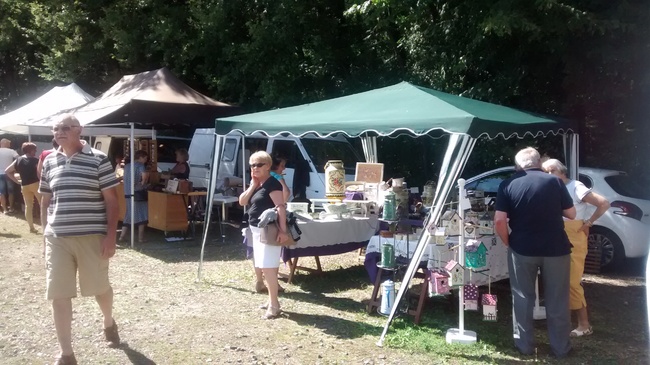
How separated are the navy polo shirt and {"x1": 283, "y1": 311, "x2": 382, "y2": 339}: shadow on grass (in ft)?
5.23

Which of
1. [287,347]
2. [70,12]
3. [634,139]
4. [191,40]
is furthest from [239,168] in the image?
[287,347]

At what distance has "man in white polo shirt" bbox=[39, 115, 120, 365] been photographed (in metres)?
4.56

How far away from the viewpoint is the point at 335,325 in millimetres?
6102

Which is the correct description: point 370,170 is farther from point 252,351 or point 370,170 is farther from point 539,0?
point 252,351

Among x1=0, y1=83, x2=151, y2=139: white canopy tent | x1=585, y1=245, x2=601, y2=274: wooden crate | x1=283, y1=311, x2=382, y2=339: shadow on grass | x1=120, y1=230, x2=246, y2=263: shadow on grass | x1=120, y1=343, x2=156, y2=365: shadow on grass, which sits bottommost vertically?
x1=120, y1=343, x2=156, y2=365: shadow on grass

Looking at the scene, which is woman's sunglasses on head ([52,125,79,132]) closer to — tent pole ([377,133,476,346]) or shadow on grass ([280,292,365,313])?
tent pole ([377,133,476,346])

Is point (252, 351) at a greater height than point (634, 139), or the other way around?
point (634, 139)

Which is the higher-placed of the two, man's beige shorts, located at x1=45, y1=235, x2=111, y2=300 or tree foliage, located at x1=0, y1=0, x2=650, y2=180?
tree foliage, located at x1=0, y1=0, x2=650, y2=180

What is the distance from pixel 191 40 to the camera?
15.0 metres

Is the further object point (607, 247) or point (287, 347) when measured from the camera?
point (607, 247)

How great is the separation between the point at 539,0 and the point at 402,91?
233 cm

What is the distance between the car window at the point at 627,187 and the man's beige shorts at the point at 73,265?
6696 mm

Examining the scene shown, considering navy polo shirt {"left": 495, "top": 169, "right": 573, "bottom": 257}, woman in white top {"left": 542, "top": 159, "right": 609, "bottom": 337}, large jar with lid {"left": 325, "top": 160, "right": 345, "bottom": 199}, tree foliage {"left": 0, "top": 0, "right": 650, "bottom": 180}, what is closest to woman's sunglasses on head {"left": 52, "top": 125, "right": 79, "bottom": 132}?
navy polo shirt {"left": 495, "top": 169, "right": 573, "bottom": 257}

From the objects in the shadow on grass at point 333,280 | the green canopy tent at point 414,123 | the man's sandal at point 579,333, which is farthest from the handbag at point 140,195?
the man's sandal at point 579,333
